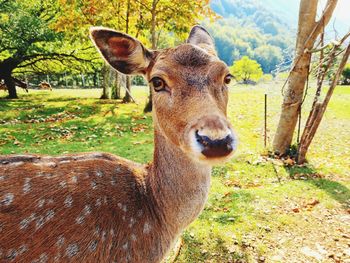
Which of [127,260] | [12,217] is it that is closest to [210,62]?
[127,260]

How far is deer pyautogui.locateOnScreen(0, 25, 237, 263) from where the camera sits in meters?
2.42

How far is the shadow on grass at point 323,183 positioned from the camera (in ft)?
19.1

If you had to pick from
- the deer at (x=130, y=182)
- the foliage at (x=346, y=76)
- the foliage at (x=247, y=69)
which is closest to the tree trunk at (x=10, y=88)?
the deer at (x=130, y=182)

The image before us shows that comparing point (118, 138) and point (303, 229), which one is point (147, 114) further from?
point (303, 229)

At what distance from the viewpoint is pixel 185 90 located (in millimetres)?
2590

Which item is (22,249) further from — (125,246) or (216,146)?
(216,146)

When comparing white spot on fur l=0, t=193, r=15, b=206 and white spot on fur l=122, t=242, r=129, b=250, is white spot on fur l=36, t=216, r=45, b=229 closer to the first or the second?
white spot on fur l=0, t=193, r=15, b=206

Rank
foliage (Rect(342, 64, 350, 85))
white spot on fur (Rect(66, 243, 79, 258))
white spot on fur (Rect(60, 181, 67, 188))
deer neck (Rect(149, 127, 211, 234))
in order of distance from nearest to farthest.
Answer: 1. white spot on fur (Rect(66, 243, 79, 258))
2. white spot on fur (Rect(60, 181, 67, 188))
3. deer neck (Rect(149, 127, 211, 234))
4. foliage (Rect(342, 64, 350, 85))

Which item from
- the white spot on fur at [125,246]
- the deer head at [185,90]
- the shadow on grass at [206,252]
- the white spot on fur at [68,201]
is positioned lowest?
the shadow on grass at [206,252]

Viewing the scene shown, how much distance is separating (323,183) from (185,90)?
4.98m

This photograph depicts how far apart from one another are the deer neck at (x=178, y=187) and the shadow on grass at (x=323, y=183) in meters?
3.86

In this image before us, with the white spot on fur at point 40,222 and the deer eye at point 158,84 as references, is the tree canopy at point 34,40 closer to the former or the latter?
the deer eye at point 158,84

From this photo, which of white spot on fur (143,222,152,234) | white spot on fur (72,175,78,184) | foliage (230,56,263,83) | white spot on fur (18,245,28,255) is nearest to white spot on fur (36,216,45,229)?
white spot on fur (18,245,28,255)

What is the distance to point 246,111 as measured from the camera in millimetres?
14867
